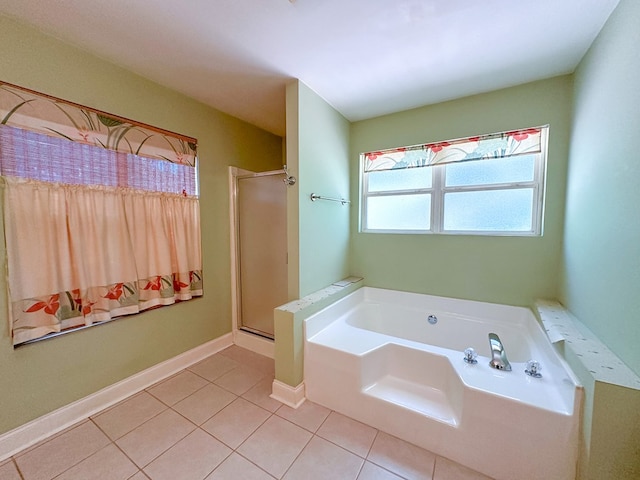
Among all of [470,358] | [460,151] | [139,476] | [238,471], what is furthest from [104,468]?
[460,151]

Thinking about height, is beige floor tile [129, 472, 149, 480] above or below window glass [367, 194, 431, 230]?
→ below

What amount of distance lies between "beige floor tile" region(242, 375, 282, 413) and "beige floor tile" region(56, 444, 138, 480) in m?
0.70

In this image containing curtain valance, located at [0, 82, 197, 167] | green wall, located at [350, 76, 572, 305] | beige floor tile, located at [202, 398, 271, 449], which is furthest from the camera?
green wall, located at [350, 76, 572, 305]

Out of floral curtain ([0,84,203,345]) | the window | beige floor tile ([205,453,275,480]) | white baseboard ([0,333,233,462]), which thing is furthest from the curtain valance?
beige floor tile ([205,453,275,480])

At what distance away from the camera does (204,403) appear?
1.72m

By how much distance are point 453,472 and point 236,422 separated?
50.4 inches

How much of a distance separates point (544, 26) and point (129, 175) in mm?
2815

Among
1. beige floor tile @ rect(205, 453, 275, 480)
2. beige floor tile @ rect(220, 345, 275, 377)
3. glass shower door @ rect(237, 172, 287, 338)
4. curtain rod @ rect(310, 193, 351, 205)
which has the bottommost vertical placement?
beige floor tile @ rect(220, 345, 275, 377)

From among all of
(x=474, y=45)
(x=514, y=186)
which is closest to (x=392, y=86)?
(x=474, y=45)

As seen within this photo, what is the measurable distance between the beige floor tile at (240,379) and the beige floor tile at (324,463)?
0.74 m

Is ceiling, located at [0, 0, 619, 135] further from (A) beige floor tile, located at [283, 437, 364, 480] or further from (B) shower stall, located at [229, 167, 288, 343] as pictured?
(A) beige floor tile, located at [283, 437, 364, 480]

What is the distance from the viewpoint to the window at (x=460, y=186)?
77.6 inches

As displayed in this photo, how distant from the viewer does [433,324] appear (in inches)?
90.5

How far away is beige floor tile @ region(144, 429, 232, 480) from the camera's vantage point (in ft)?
3.97
